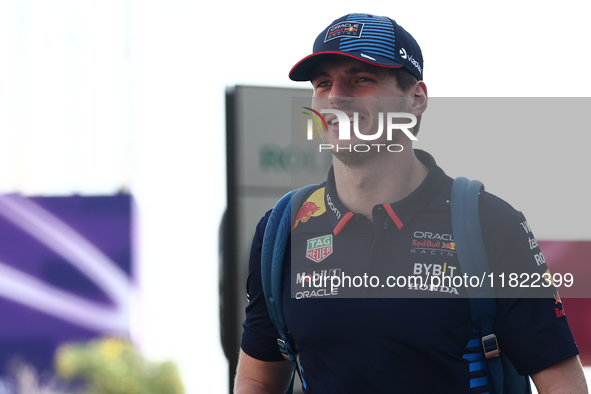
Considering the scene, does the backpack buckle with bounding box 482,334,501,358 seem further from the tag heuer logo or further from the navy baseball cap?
the navy baseball cap

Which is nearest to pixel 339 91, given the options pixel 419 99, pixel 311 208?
pixel 419 99

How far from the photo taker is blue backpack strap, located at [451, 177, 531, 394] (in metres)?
1.74

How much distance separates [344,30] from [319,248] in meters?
0.76

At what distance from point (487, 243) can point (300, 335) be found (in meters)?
0.67

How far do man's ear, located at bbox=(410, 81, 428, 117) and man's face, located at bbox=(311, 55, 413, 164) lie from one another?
7 cm

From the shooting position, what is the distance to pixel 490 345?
1750 mm

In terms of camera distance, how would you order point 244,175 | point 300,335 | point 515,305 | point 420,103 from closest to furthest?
1. point 515,305
2. point 300,335
3. point 420,103
4. point 244,175

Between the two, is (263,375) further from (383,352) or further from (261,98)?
(261,98)

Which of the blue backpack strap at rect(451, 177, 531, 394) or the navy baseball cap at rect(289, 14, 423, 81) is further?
the navy baseball cap at rect(289, 14, 423, 81)

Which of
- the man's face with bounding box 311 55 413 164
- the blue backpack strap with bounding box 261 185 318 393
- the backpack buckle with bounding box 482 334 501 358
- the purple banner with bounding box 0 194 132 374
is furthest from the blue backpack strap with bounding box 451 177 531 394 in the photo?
the purple banner with bounding box 0 194 132 374

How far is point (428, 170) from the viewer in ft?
7.02

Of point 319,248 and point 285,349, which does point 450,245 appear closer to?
point 319,248

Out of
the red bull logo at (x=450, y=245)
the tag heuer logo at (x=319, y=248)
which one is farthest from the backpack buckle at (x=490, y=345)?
the tag heuer logo at (x=319, y=248)

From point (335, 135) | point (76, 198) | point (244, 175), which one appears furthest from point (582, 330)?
point (76, 198)
